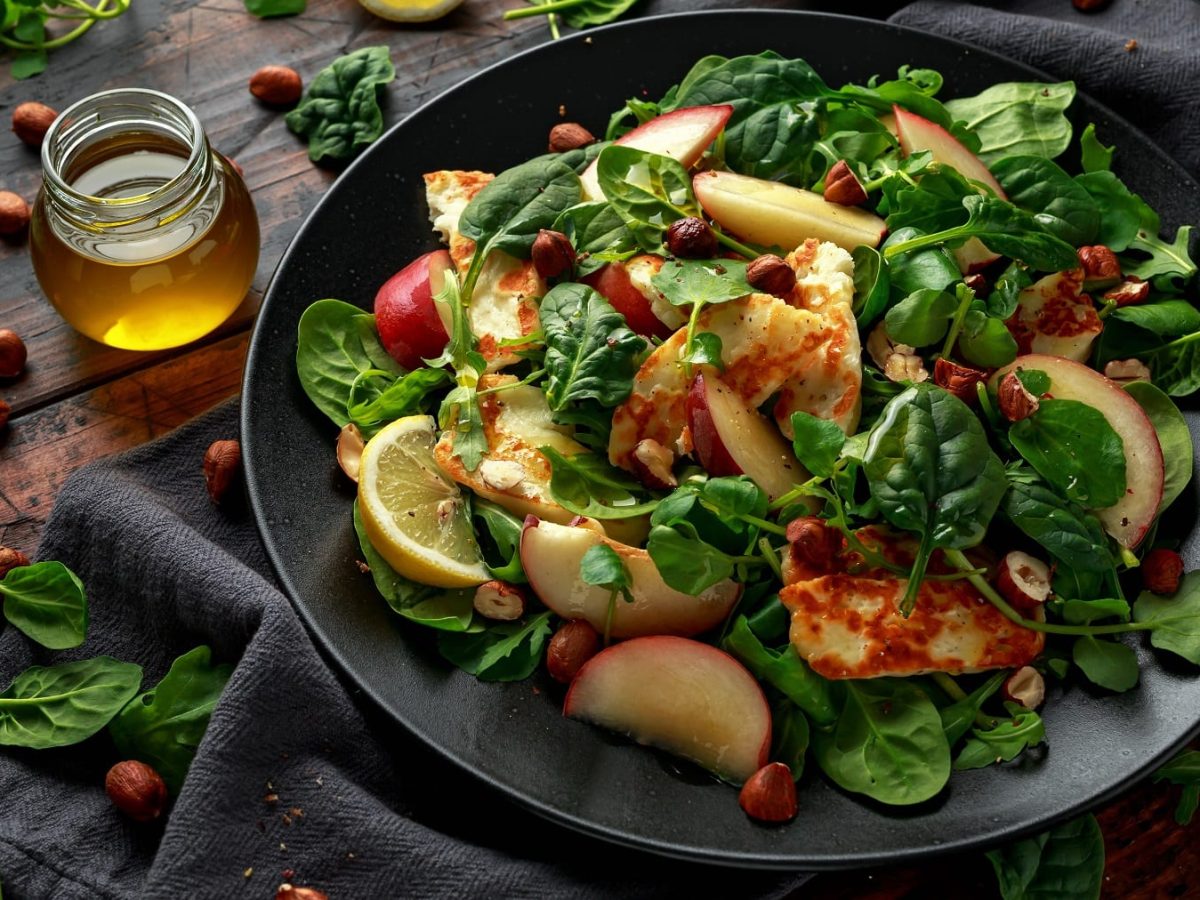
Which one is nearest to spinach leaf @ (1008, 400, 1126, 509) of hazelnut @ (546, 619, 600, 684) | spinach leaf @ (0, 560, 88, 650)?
hazelnut @ (546, 619, 600, 684)

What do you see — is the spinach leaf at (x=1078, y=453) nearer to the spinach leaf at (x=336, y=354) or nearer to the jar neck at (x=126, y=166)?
the spinach leaf at (x=336, y=354)

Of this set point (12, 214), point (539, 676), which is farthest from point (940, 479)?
point (12, 214)

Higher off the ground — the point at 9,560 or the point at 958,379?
the point at 958,379

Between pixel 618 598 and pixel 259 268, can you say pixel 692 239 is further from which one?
Result: pixel 259 268

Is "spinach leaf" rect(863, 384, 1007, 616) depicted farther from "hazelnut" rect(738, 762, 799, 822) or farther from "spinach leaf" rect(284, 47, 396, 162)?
"spinach leaf" rect(284, 47, 396, 162)

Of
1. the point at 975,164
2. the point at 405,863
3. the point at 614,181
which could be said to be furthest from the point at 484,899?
the point at 975,164

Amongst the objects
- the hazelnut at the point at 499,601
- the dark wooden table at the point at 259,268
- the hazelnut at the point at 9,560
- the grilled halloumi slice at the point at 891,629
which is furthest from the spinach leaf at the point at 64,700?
the grilled halloumi slice at the point at 891,629
